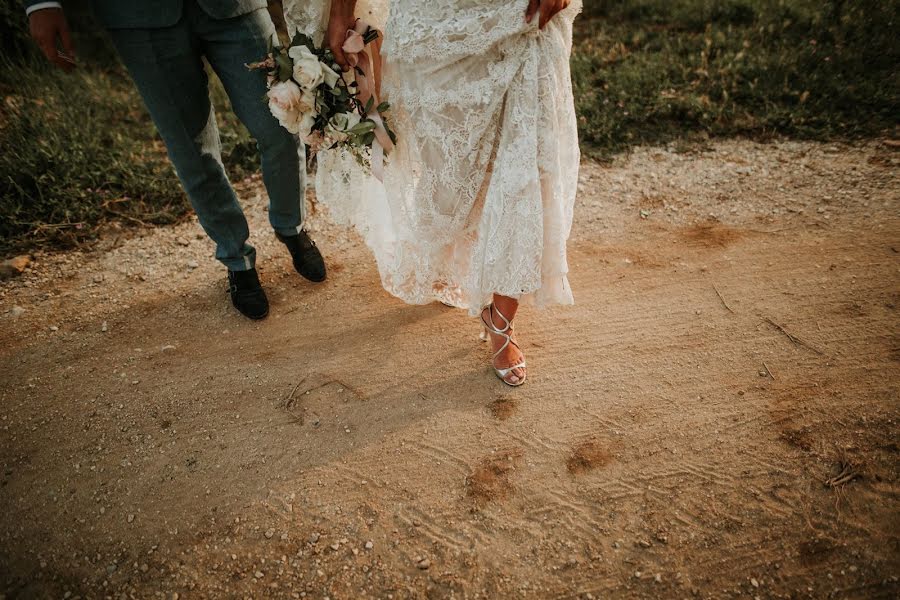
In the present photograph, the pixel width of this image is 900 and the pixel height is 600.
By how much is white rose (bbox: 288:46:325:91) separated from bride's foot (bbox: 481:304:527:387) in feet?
4.27

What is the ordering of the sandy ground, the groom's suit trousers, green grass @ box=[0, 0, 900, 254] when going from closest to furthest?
the sandy ground, the groom's suit trousers, green grass @ box=[0, 0, 900, 254]

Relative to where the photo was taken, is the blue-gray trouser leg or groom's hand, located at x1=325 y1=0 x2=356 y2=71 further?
the blue-gray trouser leg

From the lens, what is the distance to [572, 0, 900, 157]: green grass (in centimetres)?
418

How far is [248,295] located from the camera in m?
2.98

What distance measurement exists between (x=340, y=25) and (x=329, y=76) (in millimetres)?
216

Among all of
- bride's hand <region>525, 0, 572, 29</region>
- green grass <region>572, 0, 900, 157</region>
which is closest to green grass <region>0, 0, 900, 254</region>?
green grass <region>572, 0, 900, 157</region>

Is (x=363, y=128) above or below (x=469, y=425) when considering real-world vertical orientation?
above

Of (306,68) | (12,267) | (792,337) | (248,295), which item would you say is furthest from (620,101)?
(12,267)

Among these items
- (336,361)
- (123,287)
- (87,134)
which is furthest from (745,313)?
(87,134)

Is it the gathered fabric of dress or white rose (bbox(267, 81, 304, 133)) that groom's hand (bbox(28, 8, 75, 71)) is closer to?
white rose (bbox(267, 81, 304, 133))

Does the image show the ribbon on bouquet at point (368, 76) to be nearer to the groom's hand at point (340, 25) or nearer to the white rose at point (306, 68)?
the groom's hand at point (340, 25)

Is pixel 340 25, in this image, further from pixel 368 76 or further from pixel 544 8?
pixel 544 8

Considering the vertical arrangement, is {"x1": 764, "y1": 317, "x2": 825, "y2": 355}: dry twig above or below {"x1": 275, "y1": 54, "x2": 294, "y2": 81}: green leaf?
below

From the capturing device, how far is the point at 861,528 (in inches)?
77.5
